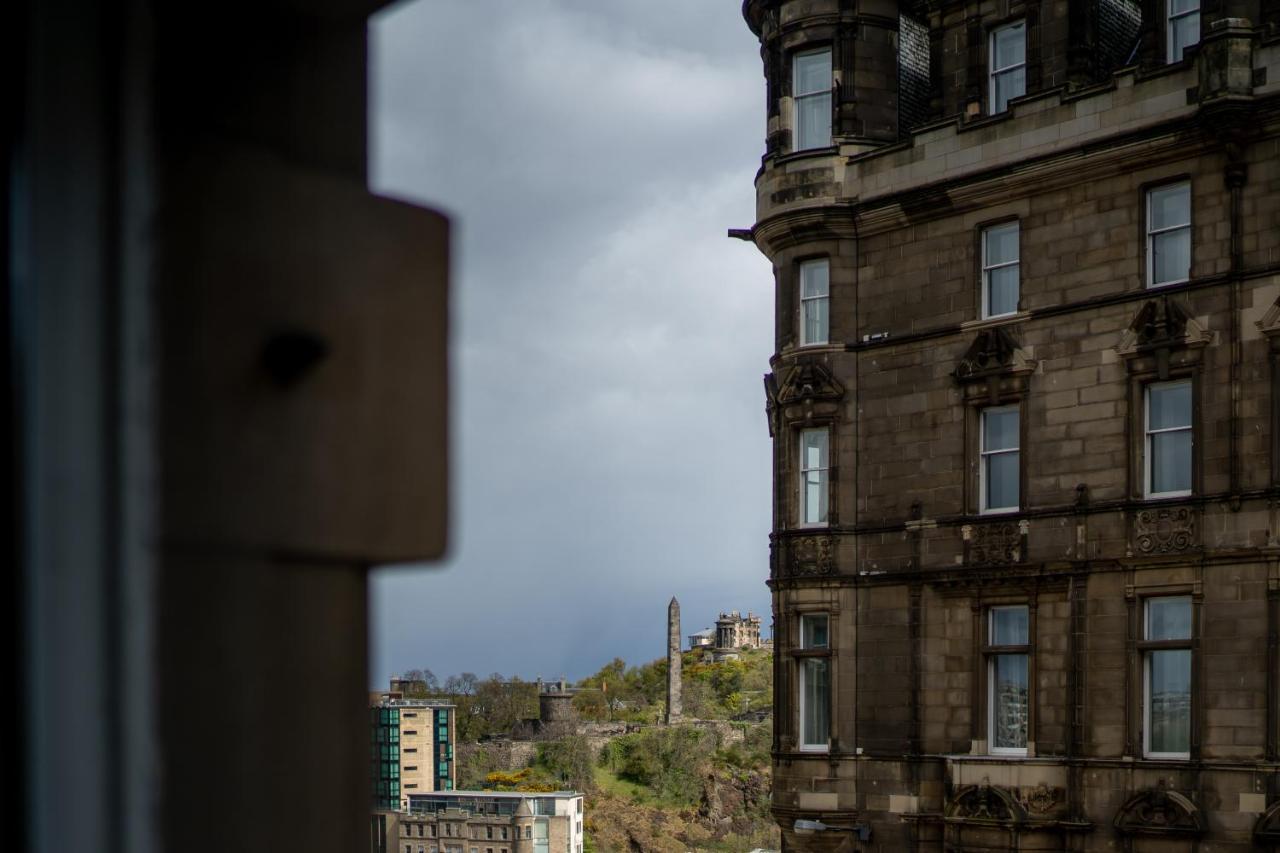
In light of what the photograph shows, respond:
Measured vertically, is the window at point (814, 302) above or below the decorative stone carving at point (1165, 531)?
above

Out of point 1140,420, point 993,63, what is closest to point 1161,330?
point 1140,420

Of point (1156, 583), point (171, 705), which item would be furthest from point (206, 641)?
point (1156, 583)

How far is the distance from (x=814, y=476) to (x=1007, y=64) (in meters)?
6.58

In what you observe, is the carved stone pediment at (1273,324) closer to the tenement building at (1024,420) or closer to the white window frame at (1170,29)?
the tenement building at (1024,420)

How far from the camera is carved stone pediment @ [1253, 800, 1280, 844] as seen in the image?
1970cm

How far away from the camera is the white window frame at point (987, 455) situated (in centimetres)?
2281

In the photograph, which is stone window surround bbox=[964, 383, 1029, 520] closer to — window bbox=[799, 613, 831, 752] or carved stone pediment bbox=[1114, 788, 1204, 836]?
window bbox=[799, 613, 831, 752]

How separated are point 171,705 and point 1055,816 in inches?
861

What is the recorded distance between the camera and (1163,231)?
21516 millimetres

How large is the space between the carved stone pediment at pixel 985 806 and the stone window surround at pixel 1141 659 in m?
1.79

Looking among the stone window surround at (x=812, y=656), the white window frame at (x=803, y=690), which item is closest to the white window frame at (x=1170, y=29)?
the stone window surround at (x=812, y=656)

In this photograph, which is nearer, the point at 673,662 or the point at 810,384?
the point at 810,384

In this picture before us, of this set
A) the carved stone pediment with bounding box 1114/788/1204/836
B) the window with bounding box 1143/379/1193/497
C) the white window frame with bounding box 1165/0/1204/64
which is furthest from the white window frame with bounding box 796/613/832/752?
the white window frame with bounding box 1165/0/1204/64

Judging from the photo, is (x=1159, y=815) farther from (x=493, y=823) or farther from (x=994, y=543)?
(x=493, y=823)
